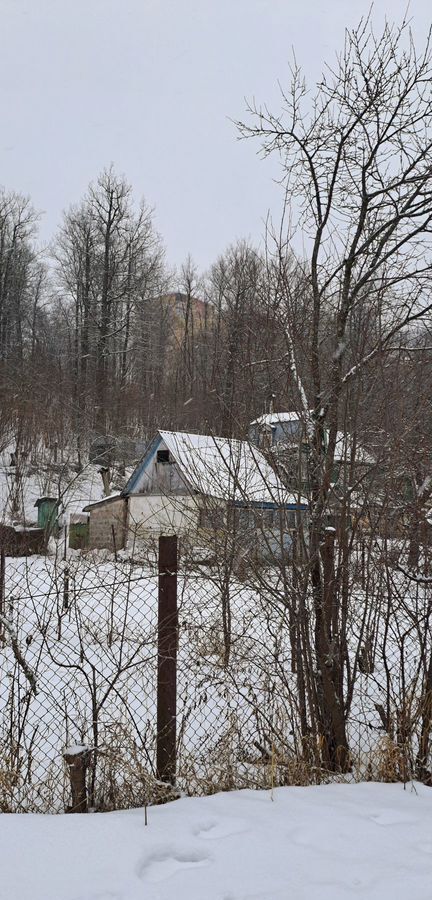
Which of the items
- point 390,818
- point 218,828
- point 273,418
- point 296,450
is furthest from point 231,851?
point 273,418

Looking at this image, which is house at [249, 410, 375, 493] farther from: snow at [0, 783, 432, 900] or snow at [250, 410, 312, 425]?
snow at [0, 783, 432, 900]

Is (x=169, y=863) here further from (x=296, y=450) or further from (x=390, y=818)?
(x=296, y=450)

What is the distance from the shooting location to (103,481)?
22.8 meters

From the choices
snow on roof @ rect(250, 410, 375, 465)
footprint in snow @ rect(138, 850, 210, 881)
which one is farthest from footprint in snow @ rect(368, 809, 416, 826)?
snow on roof @ rect(250, 410, 375, 465)

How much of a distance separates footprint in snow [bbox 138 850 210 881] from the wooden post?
63 centimetres

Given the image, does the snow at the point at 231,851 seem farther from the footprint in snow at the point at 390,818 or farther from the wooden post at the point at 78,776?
the wooden post at the point at 78,776

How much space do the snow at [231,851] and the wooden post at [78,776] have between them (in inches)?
7.6

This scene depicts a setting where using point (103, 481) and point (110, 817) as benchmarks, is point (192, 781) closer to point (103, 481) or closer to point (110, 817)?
point (110, 817)

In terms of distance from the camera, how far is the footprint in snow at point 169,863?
A: 245cm

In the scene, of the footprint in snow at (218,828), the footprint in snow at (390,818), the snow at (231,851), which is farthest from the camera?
the footprint in snow at (390,818)

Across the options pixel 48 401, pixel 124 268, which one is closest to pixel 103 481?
pixel 48 401

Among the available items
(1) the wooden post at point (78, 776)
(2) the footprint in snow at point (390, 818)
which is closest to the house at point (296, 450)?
(2) the footprint in snow at point (390, 818)

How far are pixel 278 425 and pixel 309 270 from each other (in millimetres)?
1113

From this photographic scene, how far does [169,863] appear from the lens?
8.31 feet
